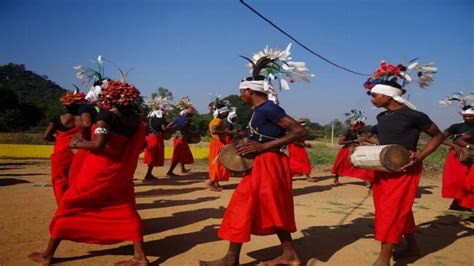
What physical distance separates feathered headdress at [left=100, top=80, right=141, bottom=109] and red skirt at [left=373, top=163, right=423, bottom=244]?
Answer: 2.89 meters

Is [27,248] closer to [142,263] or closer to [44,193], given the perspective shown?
[142,263]

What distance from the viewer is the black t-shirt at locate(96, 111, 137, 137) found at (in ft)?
12.8

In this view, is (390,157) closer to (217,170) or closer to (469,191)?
(469,191)

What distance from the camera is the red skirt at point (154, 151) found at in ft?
37.0

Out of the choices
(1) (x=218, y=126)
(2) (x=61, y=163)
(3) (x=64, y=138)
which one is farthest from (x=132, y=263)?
(1) (x=218, y=126)

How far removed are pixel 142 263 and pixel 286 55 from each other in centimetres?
320

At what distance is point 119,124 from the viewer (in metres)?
4.05

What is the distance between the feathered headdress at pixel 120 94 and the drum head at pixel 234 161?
113cm

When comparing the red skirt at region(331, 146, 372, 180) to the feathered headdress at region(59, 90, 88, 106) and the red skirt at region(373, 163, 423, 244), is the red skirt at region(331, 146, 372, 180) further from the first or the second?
the feathered headdress at region(59, 90, 88, 106)

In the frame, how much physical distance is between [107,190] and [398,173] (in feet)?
10.2

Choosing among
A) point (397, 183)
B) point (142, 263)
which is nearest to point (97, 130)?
point (142, 263)

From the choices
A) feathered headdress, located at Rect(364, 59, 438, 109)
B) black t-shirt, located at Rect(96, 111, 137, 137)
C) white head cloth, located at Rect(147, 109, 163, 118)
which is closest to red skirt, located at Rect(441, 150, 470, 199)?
feathered headdress, located at Rect(364, 59, 438, 109)

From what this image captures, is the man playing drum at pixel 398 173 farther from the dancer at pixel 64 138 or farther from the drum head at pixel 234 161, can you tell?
the dancer at pixel 64 138

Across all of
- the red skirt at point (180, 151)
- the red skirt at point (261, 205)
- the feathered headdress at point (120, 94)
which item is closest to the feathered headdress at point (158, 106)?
the red skirt at point (180, 151)
